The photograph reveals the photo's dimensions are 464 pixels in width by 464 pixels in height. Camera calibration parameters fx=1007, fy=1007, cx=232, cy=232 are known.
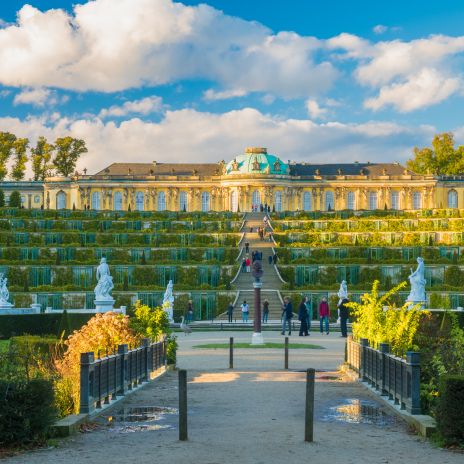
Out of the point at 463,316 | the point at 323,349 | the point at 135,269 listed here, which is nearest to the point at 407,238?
the point at 135,269

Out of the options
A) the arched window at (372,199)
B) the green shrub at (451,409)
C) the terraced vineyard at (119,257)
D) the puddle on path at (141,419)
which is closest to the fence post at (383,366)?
the puddle on path at (141,419)

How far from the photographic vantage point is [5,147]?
107688mm

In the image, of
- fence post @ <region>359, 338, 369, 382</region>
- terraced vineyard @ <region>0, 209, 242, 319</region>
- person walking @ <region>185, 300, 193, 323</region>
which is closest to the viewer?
fence post @ <region>359, 338, 369, 382</region>

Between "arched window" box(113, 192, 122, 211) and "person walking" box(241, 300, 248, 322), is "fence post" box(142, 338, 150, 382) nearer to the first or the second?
"person walking" box(241, 300, 248, 322)

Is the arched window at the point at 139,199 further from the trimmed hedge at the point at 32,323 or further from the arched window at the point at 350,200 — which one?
the trimmed hedge at the point at 32,323

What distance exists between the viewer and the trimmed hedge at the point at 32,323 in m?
32.9

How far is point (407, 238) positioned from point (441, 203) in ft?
169

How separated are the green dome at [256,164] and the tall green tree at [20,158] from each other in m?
22.7

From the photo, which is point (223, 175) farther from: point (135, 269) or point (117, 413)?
point (117, 413)

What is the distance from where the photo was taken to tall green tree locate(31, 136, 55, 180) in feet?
364

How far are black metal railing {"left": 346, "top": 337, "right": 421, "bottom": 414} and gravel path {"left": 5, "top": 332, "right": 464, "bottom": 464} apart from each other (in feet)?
1.06

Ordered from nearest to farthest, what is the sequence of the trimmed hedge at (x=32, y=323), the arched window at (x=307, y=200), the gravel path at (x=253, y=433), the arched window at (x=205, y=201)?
the gravel path at (x=253, y=433), the trimmed hedge at (x=32, y=323), the arched window at (x=307, y=200), the arched window at (x=205, y=201)

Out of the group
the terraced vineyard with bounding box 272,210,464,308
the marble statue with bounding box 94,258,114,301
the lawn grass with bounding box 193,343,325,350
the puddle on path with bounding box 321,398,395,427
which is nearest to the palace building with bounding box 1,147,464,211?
the terraced vineyard with bounding box 272,210,464,308

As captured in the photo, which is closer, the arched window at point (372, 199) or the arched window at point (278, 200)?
the arched window at point (278, 200)
